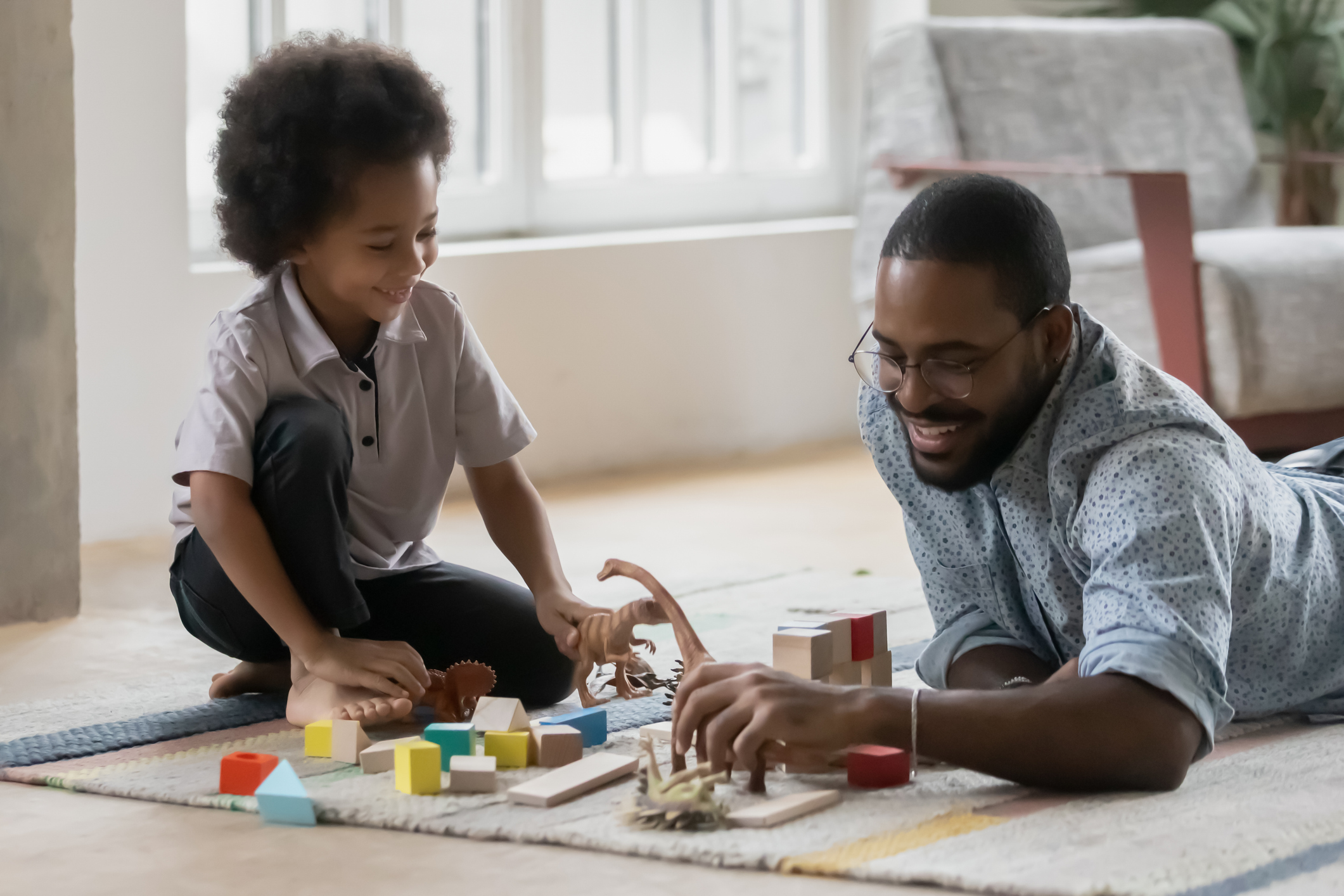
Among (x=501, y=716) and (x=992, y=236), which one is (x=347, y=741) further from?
(x=992, y=236)

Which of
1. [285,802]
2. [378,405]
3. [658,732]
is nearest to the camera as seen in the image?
[285,802]

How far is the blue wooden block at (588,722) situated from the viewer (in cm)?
166

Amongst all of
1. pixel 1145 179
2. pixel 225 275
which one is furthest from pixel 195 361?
pixel 1145 179

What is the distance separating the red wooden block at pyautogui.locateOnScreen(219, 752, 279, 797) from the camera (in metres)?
1.51

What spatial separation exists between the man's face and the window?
2263mm

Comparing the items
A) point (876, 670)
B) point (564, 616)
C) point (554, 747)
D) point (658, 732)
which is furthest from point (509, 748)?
point (876, 670)

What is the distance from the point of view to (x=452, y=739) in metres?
1.57

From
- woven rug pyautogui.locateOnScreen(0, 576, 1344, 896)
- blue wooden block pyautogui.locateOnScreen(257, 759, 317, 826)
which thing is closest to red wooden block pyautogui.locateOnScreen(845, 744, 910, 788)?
woven rug pyautogui.locateOnScreen(0, 576, 1344, 896)

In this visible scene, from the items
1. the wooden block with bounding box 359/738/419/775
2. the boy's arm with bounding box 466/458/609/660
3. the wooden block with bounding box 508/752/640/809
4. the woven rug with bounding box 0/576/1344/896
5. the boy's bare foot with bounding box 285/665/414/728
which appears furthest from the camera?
the boy's arm with bounding box 466/458/609/660

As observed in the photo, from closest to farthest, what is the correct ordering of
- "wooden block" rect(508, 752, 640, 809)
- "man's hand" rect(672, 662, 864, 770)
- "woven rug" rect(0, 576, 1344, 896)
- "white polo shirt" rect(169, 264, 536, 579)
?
"woven rug" rect(0, 576, 1344, 896)
"man's hand" rect(672, 662, 864, 770)
"wooden block" rect(508, 752, 640, 809)
"white polo shirt" rect(169, 264, 536, 579)

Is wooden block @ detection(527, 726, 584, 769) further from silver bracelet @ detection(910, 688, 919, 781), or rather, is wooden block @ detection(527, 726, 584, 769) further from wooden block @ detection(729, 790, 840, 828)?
silver bracelet @ detection(910, 688, 919, 781)

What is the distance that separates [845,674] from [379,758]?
0.44 m

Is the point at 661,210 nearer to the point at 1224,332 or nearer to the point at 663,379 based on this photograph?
the point at 663,379

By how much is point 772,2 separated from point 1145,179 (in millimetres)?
1746
